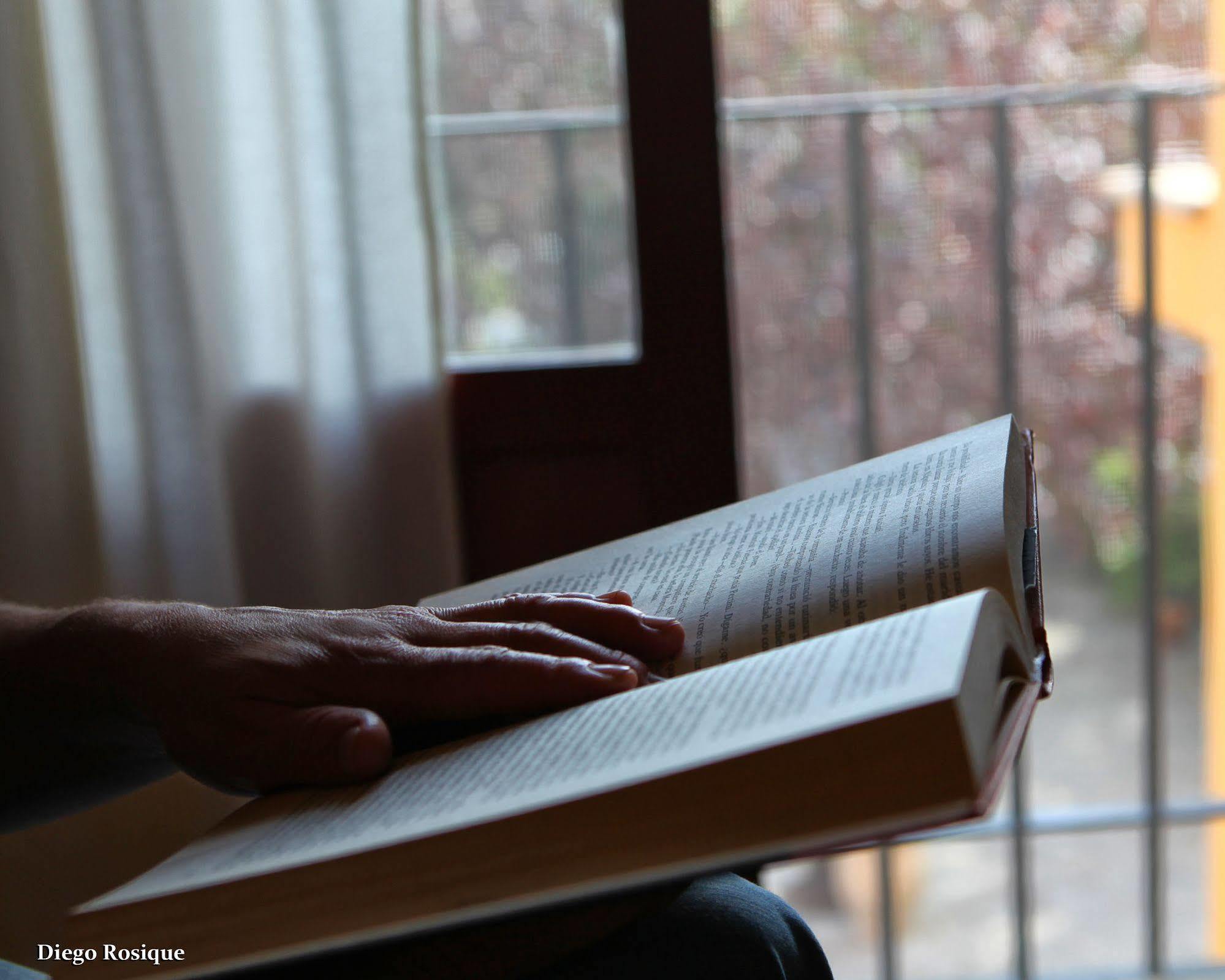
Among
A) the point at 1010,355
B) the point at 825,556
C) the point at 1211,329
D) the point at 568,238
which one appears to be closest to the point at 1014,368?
the point at 1010,355

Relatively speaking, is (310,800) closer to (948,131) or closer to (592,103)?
(592,103)

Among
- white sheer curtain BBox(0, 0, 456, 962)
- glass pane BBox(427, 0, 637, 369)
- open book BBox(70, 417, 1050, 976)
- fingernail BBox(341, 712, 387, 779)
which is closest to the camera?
open book BBox(70, 417, 1050, 976)

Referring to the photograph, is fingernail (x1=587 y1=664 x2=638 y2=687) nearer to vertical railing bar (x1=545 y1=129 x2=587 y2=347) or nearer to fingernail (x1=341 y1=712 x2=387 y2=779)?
fingernail (x1=341 y1=712 x2=387 y2=779)

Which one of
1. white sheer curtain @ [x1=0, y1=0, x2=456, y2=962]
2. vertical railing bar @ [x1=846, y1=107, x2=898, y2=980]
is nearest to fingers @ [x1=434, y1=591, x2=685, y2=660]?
white sheer curtain @ [x1=0, y1=0, x2=456, y2=962]

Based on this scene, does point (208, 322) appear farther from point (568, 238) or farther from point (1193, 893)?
point (1193, 893)

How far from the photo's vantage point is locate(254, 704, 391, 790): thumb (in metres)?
0.47

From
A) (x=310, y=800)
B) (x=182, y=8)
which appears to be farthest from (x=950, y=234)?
(x=310, y=800)

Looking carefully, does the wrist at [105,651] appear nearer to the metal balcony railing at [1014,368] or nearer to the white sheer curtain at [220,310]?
the white sheer curtain at [220,310]

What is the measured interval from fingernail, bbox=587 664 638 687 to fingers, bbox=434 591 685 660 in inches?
1.2

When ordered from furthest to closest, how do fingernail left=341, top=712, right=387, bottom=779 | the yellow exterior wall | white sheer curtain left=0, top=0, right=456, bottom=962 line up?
the yellow exterior wall, white sheer curtain left=0, top=0, right=456, bottom=962, fingernail left=341, top=712, right=387, bottom=779

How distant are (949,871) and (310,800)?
1998 mm

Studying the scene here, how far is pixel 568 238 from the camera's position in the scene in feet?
4.48

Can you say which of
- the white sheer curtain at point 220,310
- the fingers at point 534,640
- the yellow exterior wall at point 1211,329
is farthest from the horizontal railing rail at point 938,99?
the fingers at point 534,640

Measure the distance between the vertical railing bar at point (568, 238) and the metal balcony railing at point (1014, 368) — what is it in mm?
302
